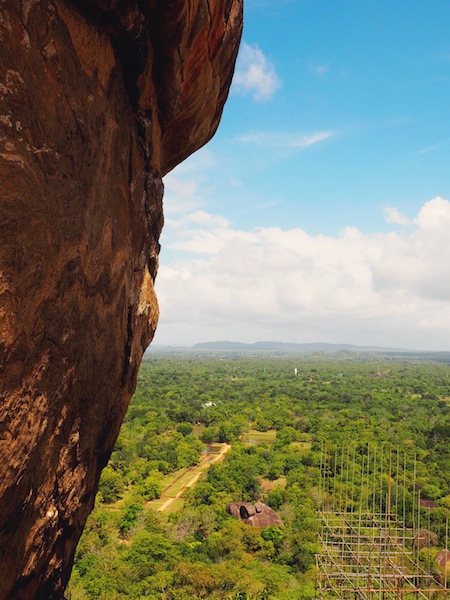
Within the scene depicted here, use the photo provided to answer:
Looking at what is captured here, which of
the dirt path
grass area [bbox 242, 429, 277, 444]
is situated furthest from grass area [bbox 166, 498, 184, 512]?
grass area [bbox 242, 429, 277, 444]

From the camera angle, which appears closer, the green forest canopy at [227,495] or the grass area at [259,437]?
the green forest canopy at [227,495]

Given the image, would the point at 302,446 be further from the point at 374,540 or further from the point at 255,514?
the point at 374,540

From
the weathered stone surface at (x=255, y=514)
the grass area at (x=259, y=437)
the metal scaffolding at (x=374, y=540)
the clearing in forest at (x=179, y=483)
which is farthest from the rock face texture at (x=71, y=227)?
the grass area at (x=259, y=437)

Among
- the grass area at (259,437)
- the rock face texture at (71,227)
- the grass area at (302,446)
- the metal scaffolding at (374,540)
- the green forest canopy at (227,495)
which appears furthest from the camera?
the grass area at (259,437)

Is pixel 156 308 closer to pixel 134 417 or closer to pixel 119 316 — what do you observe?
pixel 119 316

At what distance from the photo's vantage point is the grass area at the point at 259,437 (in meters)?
48.0

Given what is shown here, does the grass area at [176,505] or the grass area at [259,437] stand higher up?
the grass area at [176,505]

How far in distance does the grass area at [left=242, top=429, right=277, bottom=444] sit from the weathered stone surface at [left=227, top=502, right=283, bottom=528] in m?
21.5

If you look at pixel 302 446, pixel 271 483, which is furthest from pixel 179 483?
pixel 302 446

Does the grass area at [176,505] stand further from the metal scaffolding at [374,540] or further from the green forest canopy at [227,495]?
the metal scaffolding at [374,540]

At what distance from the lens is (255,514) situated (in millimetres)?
25078

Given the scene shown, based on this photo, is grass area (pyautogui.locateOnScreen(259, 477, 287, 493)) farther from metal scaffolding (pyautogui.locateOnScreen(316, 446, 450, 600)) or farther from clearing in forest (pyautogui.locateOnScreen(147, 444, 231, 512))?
clearing in forest (pyautogui.locateOnScreen(147, 444, 231, 512))

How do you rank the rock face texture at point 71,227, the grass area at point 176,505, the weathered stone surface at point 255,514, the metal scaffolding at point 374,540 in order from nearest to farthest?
the rock face texture at point 71,227 < the metal scaffolding at point 374,540 < the weathered stone surface at point 255,514 < the grass area at point 176,505

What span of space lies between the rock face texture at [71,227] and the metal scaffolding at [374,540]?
11899 mm
